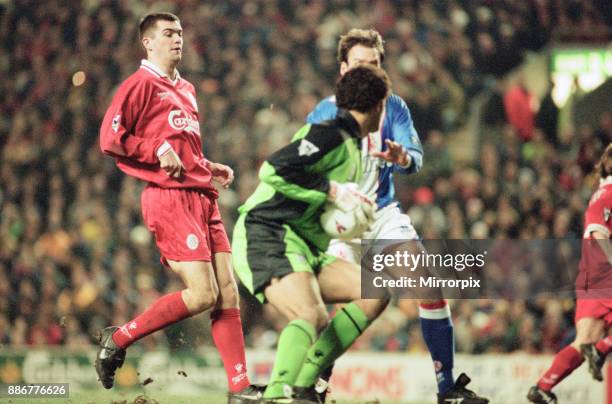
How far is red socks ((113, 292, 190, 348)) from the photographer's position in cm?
621

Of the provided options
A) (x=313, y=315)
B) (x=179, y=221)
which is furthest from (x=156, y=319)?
(x=313, y=315)

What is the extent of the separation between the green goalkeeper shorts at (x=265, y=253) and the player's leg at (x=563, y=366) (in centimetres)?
275

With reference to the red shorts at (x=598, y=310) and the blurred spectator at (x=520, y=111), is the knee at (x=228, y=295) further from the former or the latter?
the blurred spectator at (x=520, y=111)

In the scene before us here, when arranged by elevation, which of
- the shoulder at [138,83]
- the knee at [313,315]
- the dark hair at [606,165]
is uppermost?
the shoulder at [138,83]

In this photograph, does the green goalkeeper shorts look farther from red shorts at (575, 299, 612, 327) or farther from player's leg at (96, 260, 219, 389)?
red shorts at (575, 299, 612, 327)

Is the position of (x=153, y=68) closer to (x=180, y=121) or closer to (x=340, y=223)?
(x=180, y=121)

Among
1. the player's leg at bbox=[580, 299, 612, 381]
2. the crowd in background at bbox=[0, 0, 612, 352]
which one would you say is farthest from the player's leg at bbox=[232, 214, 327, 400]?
the crowd in background at bbox=[0, 0, 612, 352]

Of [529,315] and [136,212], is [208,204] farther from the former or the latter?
[136,212]

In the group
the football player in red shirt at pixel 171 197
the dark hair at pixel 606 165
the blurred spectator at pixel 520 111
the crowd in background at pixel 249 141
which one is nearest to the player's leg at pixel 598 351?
the dark hair at pixel 606 165

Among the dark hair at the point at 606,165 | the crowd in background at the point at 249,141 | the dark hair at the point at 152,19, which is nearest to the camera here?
the dark hair at the point at 152,19

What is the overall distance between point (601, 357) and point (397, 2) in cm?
868

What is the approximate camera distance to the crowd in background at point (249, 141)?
11.5 metres

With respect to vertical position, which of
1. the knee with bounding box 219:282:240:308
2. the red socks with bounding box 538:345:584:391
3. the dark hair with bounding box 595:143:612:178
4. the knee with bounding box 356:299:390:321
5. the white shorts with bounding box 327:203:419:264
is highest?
the dark hair with bounding box 595:143:612:178

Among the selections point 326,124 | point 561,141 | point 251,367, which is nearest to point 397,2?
point 561,141
